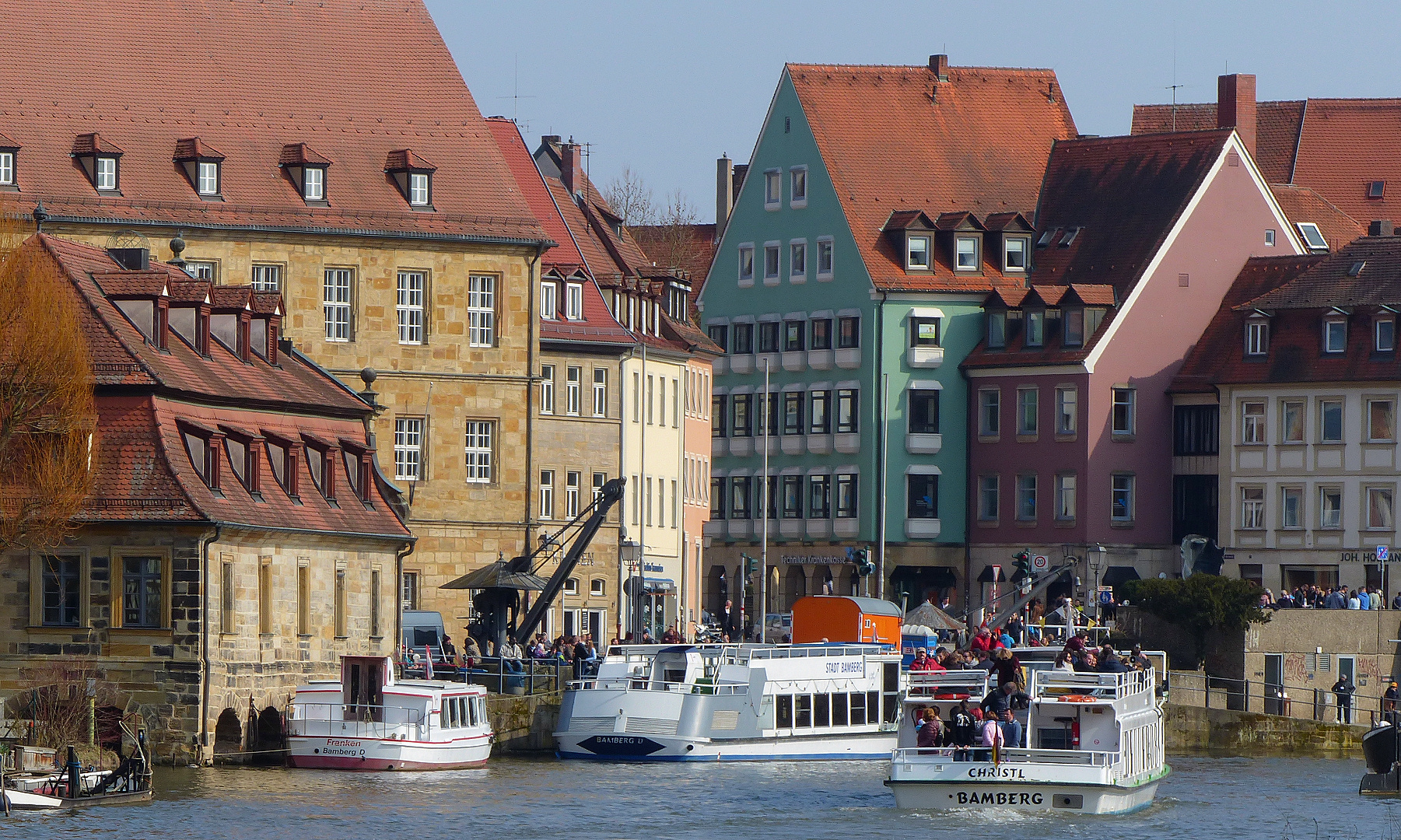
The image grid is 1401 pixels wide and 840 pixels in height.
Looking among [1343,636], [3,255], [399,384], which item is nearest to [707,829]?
[3,255]

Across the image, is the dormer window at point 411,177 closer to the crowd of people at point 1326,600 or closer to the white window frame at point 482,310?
the white window frame at point 482,310

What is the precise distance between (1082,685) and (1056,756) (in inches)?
83.1

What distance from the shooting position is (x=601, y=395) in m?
90.4

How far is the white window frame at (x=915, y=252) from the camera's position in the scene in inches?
3957

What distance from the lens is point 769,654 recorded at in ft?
219

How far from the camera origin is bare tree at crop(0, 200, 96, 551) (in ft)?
183

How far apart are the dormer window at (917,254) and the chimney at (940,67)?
26.5ft

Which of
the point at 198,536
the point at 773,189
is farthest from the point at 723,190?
the point at 198,536

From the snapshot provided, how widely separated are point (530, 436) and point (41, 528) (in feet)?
83.5

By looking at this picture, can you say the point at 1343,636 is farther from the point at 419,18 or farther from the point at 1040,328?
the point at 419,18

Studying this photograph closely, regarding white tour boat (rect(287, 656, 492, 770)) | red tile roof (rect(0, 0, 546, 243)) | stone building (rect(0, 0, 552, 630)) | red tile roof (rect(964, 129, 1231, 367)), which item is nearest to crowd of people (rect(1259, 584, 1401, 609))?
red tile roof (rect(964, 129, 1231, 367))

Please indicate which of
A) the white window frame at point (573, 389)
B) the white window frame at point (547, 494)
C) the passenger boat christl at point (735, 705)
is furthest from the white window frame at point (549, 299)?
the passenger boat christl at point (735, 705)

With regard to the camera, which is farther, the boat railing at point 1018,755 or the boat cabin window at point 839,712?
the boat cabin window at point 839,712

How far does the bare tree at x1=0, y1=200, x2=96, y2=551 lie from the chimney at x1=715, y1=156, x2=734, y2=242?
63217mm
